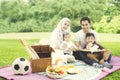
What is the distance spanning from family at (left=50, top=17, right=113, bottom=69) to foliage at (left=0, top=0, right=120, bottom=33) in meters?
5.45

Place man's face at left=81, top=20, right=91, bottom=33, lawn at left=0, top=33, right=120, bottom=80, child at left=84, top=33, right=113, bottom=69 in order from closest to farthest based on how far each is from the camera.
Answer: child at left=84, top=33, right=113, bottom=69, man's face at left=81, top=20, right=91, bottom=33, lawn at left=0, top=33, right=120, bottom=80

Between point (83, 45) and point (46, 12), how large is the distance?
5988 mm

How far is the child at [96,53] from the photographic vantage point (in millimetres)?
4422

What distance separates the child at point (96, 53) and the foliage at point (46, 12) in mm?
5702

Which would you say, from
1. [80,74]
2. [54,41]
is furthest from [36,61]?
[54,41]

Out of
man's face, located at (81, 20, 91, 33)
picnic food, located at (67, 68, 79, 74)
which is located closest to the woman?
man's face, located at (81, 20, 91, 33)

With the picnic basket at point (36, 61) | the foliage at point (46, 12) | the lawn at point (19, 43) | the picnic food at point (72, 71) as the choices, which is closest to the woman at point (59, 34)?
the picnic basket at point (36, 61)

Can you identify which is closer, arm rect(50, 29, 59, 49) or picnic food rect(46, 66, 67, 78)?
picnic food rect(46, 66, 67, 78)

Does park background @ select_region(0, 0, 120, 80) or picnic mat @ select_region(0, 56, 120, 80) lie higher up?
park background @ select_region(0, 0, 120, 80)

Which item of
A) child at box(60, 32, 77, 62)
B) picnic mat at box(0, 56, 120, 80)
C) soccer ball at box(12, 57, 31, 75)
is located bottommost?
picnic mat at box(0, 56, 120, 80)

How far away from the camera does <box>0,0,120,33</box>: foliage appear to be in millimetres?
10477

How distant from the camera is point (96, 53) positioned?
177 inches

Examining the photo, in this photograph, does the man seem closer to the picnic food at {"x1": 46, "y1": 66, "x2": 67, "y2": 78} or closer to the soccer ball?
the picnic food at {"x1": 46, "y1": 66, "x2": 67, "y2": 78}

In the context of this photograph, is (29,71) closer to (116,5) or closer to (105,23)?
(105,23)
